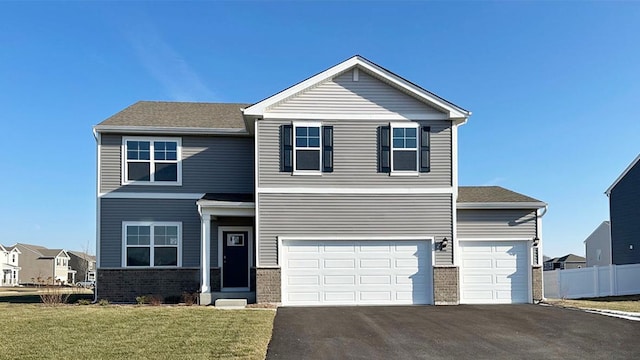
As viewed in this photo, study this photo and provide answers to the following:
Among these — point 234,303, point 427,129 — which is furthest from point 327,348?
point 427,129

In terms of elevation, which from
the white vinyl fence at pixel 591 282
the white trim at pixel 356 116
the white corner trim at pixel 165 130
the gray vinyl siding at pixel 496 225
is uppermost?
the white trim at pixel 356 116

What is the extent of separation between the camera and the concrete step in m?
15.0

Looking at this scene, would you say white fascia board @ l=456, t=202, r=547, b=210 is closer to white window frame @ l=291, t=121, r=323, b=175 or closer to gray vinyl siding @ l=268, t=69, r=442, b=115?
gray vinyl siding @ l=268, t=69, r=442, b=115

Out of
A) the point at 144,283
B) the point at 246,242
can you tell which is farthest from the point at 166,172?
the point at 144,283

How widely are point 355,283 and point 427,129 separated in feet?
17.1

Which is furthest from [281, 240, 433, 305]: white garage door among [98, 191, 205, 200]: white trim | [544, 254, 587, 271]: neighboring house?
[544, 254, 587, 271]: neighboring house

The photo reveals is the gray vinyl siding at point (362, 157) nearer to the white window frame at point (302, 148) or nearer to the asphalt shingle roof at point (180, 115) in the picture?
the white window frame at point (302, 148)

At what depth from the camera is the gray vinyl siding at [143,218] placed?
682 inches

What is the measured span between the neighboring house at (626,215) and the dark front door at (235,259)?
61.3 feet

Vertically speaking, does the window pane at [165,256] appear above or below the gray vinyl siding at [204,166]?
below

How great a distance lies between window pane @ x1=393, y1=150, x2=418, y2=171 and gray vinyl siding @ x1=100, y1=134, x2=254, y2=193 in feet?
16.5

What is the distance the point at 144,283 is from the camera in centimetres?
1719

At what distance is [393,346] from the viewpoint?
959cm

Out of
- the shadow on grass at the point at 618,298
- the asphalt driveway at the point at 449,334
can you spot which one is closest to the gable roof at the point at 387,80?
the asphalt driveway at the point at 449,334
